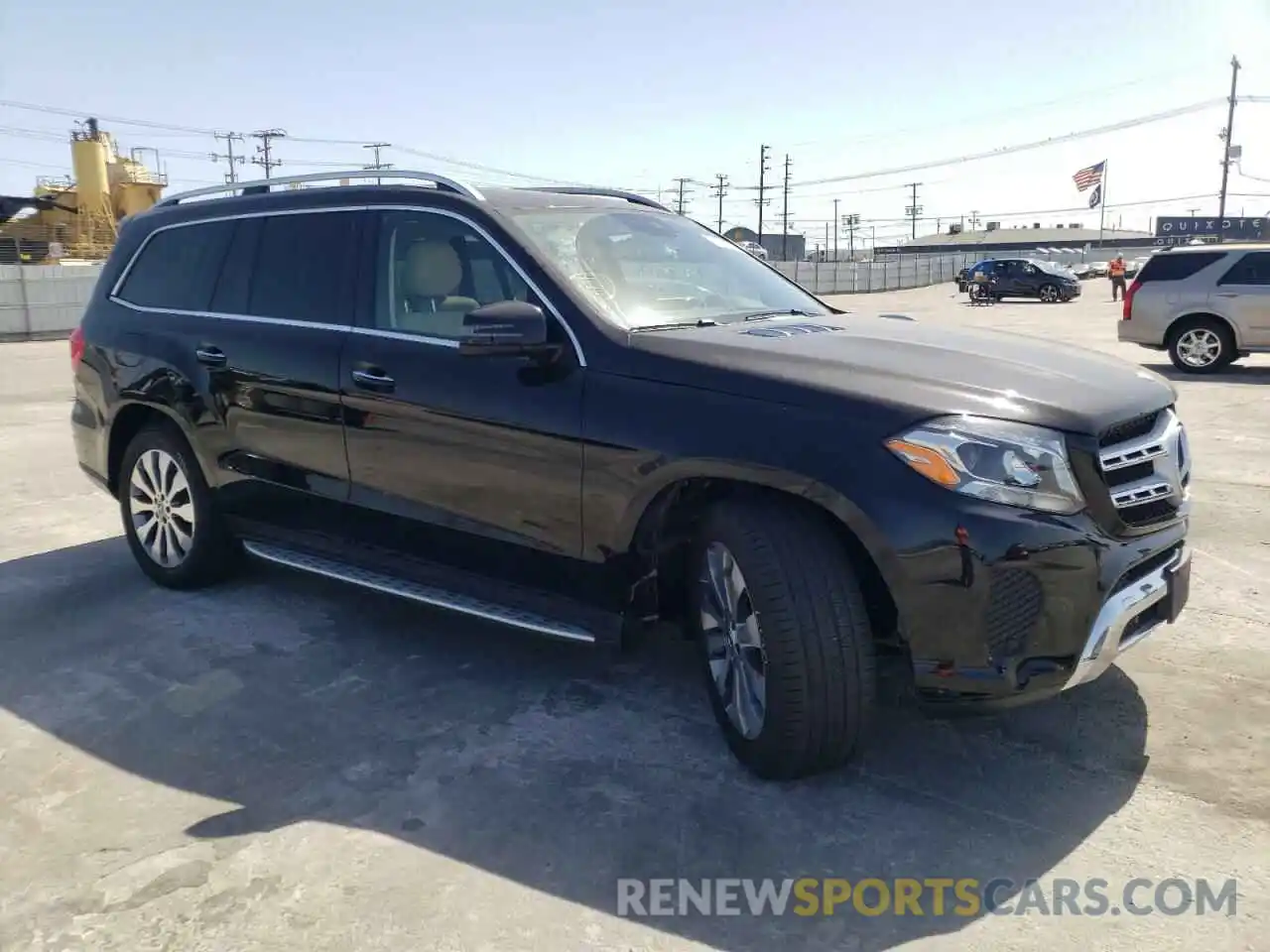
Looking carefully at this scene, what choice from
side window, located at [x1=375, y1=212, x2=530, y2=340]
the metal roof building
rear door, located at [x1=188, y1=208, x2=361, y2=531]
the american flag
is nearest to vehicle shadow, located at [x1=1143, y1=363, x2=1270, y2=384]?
side window, located at [x1=375, y1=212, x2=530, y2=340]

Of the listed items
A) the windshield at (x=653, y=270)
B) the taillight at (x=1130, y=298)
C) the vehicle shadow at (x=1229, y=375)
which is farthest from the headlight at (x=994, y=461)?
the taillight at (x=1130, y=298)

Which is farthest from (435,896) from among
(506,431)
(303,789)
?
(506,431)

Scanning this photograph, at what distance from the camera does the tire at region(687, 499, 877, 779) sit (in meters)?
2.91

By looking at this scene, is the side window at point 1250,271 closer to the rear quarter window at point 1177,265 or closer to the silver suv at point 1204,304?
the silver suv at point 1204,304

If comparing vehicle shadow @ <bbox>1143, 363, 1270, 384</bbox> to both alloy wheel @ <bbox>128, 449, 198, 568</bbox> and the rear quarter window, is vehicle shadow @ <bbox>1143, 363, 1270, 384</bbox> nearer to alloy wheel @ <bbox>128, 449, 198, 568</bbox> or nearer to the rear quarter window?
the rear quarter window

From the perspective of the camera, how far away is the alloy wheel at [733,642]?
3.13m

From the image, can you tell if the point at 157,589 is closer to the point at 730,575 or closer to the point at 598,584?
the point at 598,584

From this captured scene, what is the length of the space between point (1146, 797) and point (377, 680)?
2664mm

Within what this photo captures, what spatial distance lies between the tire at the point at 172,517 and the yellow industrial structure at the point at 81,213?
36.0m

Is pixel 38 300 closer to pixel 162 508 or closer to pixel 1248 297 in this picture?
pixel 162 508

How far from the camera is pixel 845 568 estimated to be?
115 inches

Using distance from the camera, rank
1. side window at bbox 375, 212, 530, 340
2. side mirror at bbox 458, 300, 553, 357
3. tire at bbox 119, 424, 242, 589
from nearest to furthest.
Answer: side mirror at bbox 458, 300, 553, 357 < side window at bbox 375, 212, 530, 340 < tire at bbox 119, 424, 242, 589

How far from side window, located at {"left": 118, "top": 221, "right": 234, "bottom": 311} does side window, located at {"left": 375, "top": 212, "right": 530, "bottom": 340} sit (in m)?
1.21

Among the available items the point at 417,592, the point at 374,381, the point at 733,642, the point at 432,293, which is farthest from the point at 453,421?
the point at 733,642
